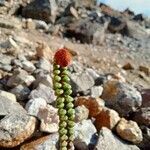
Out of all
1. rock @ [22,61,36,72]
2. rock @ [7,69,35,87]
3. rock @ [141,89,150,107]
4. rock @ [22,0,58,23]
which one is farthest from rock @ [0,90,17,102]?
rock @ [22,0,58,23]

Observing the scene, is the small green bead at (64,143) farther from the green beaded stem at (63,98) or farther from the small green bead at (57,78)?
the small green bead at (57,78)

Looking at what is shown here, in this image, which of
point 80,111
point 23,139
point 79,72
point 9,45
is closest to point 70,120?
point 23,139

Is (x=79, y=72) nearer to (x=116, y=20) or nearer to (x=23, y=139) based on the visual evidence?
(x=23, y=139)

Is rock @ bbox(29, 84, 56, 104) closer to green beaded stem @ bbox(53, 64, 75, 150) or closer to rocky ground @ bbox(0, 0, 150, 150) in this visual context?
rocky ground @ bbox(0, 0, 150, 150)

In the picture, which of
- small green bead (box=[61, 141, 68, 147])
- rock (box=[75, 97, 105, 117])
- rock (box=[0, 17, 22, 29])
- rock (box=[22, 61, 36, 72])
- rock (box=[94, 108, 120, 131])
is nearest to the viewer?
small green bead (box=[61, 141, 68, 147])

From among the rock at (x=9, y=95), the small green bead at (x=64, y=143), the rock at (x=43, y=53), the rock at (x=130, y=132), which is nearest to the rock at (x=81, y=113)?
the rock at (x=130, y=132)

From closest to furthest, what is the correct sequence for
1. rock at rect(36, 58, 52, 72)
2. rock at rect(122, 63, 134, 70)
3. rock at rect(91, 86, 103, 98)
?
rock at rect(91, 86, 103, 98)
rock at rect(36, 58, 52, 72)
rock at rect(122, 63, 134, 70)

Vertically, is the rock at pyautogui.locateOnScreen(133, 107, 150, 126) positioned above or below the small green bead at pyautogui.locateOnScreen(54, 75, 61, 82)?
below
